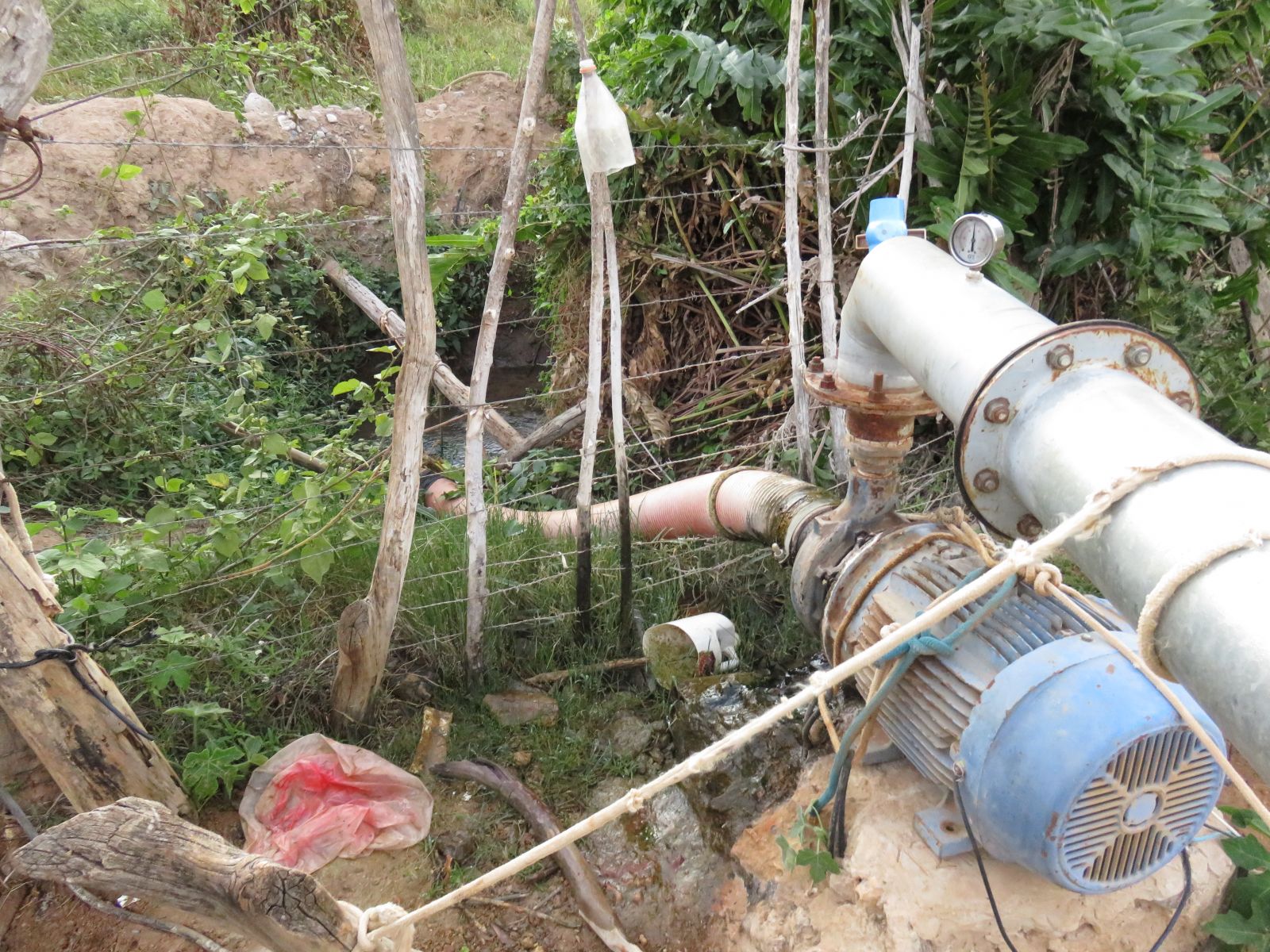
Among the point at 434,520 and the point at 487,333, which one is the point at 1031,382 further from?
the point at 434,520

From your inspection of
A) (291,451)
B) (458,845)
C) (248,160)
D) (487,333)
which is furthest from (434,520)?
(248,160)

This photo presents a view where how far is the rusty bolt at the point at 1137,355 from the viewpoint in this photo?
112 cm

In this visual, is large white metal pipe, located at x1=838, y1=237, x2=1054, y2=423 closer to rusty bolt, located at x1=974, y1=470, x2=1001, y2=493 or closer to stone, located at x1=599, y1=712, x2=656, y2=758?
rusty bolt, located at x1=974, y1=470, x2=1001, y2=493

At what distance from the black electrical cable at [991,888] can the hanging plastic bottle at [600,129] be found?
6.12ft

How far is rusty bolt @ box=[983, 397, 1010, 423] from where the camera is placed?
1123 millimetres

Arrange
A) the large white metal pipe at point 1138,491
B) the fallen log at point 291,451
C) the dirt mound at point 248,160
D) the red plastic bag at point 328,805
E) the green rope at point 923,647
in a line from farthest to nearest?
the dirt mound at point 248,160 → the fallen log at point 291,451 → the red plastic bag at point 328,805 → the green rope at point 923,647 → the large white metal pipe at point 1138,491

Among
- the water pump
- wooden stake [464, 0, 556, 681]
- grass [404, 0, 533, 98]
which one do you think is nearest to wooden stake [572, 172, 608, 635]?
wooden stake [464, 0, 556, 681]

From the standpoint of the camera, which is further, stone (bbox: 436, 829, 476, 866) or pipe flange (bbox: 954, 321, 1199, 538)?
stone (bbox: 436, 829, 476, 866)

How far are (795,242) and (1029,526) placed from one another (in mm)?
1954

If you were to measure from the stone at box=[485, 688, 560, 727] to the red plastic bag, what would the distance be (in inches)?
16.1

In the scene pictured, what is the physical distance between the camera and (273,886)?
3.72ft

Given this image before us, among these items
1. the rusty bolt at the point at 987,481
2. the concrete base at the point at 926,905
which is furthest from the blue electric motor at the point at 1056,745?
the rusty bolt at the point at 987,481

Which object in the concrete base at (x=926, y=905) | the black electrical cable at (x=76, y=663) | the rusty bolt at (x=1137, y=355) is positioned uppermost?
the rusty bolt at (x=1137, y=355)

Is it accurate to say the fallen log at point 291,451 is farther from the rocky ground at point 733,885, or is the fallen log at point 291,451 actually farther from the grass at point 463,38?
the grass at point 463,38
